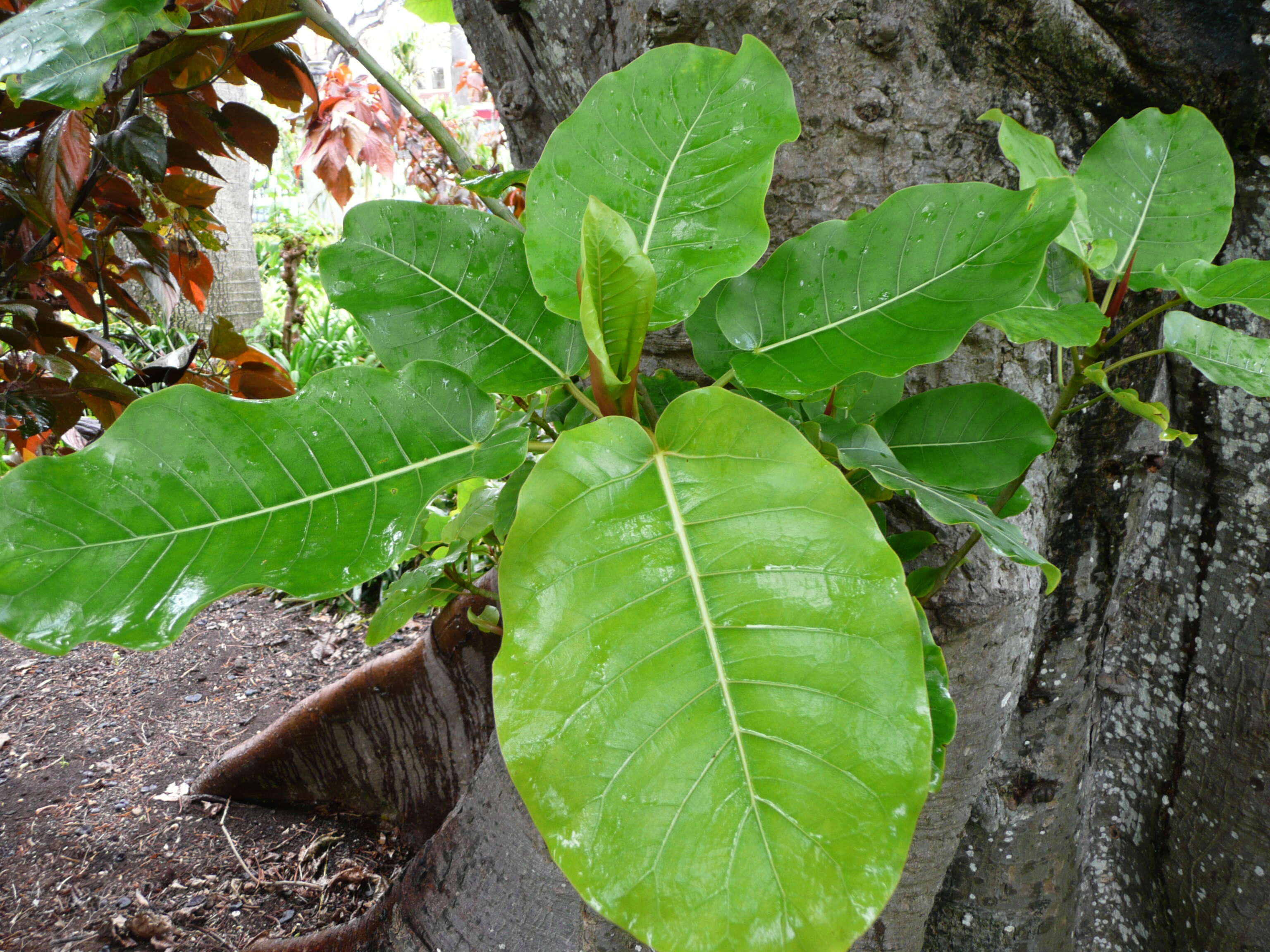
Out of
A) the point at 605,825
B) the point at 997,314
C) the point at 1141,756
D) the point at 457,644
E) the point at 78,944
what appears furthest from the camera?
the point at 457,644

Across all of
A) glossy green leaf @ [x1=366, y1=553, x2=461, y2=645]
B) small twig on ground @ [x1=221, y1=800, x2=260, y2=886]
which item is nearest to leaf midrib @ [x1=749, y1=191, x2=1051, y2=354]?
glossy green leaf @ [x1=366, y1=553, x2=461, y2=645]

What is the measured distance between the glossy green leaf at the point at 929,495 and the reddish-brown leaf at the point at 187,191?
1.16 m

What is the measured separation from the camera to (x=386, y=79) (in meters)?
0.82

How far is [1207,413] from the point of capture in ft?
3.43

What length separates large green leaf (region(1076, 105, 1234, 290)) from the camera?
0.74m

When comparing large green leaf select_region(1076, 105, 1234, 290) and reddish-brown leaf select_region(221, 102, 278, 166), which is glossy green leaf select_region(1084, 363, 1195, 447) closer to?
large green leaf select_region(1076, 105, 1234, 290)

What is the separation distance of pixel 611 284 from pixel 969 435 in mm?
414

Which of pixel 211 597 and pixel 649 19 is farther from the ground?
pixel 649 19

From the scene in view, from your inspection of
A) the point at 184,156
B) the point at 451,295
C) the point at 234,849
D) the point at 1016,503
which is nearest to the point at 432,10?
the point at 184,156

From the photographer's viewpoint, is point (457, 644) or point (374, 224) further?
point (457, 644)

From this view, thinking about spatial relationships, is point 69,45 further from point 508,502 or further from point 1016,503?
point 1016,503

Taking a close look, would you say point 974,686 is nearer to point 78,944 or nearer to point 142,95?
point 142,95

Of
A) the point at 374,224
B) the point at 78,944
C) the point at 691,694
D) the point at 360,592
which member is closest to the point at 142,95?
the point at 374,224

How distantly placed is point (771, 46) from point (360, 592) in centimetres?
311
